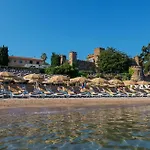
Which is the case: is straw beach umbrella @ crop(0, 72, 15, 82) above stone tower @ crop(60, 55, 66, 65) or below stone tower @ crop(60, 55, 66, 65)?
below

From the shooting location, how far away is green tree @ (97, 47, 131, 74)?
66.7 meters

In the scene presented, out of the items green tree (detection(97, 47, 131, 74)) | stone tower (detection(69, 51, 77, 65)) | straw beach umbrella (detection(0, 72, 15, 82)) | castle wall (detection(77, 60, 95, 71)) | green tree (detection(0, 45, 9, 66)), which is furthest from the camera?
castle wall (detection(77, 60, 95, 71))

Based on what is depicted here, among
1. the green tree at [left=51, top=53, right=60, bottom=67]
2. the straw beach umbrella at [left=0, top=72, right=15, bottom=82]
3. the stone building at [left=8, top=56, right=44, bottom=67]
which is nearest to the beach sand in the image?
the straw beach umbrella at [left=0, top=72, right=15, bottom=82]

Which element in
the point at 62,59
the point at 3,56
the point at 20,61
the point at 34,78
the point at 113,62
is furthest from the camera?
the point at 20,61

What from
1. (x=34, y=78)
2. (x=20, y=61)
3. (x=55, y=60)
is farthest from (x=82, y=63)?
(x=34, y=78)

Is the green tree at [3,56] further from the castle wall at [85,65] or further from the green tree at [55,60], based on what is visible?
the castle wall at [85,65]

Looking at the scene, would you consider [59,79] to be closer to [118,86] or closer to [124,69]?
[118,86]

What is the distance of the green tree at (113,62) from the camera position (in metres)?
66.7

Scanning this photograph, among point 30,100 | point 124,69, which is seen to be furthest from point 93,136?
point 124,69

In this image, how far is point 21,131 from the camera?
8609mm

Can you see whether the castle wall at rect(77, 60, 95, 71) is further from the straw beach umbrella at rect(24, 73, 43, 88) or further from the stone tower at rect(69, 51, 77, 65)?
the straw beach umbrella at rect(24, 73, 43, 88)

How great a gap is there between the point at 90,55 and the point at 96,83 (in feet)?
183

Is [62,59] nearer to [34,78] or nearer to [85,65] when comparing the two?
[85,65]

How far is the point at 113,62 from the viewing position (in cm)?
Answer: 6712
